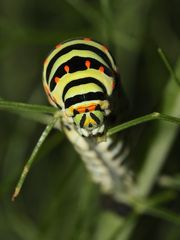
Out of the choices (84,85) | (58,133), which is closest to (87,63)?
(84,85)

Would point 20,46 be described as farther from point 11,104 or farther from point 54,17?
point 11,104

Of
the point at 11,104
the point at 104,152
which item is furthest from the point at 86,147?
the point at 11,104

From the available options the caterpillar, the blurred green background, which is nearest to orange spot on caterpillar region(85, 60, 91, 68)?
the caterpillar

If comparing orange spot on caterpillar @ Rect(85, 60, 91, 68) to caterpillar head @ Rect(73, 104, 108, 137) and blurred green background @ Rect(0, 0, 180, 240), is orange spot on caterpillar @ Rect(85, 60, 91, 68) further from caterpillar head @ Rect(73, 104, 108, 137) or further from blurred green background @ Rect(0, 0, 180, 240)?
blurred green background @ Rect(0, 0, 180, 240)

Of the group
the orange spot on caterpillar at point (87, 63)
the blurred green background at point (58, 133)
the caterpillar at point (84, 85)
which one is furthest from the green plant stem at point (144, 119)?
the blurred green background at point (58, 133)

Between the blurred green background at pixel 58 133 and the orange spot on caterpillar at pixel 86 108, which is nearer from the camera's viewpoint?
the orange spot on caterpillar at pixel 86 108

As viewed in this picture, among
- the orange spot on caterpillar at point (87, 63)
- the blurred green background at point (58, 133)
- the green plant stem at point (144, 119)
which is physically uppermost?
the orange spot on caterpillar at point (87, 63)

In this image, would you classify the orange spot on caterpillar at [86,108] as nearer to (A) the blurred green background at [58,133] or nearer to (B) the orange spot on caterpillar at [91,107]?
(B) the orange spot on caterpillar at [91,107]

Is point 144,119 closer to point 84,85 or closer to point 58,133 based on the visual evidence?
point 84,85

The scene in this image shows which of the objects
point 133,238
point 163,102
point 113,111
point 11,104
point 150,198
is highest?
point 11,104
